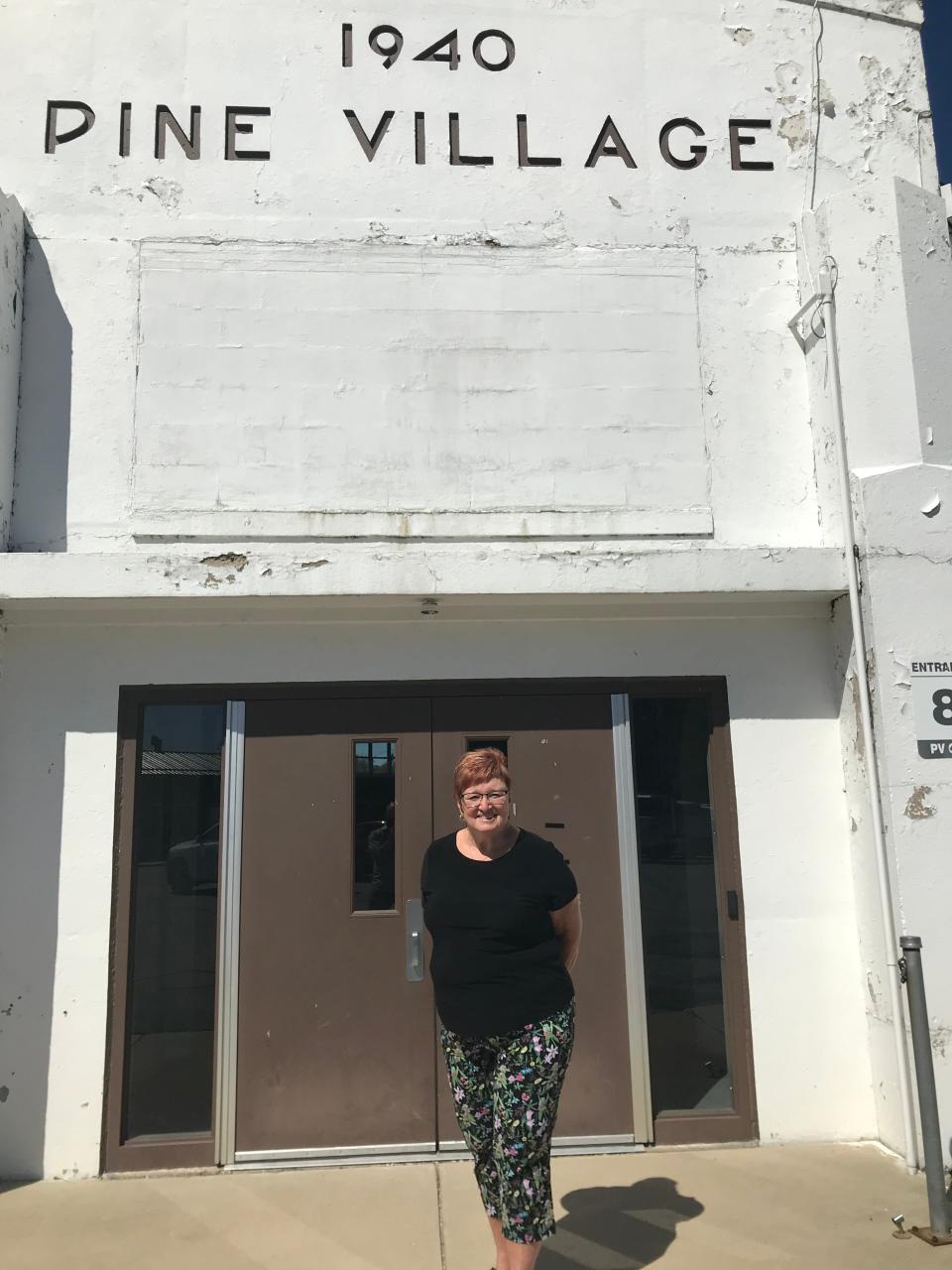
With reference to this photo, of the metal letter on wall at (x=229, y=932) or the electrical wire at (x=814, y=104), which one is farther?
the electrical wire at (x=814, y=104)

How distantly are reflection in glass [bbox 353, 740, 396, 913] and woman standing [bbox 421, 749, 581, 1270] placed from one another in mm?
1586

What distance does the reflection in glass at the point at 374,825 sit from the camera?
4.92m

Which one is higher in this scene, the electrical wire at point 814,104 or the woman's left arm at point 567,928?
the electrical wire at point 814,104

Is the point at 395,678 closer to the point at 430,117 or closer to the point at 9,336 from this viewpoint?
the point at 9,336

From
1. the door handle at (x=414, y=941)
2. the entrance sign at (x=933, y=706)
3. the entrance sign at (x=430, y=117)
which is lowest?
the door handle at (x=414, y=941)

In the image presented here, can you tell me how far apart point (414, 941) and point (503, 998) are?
170cm

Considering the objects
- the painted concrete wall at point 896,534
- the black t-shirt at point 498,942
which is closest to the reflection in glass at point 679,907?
the painted concrete wall at point 896,534

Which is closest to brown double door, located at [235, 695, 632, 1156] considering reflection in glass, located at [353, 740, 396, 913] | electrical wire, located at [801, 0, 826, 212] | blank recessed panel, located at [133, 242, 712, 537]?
reflection in glass, located at [353, 740, 396, 913]

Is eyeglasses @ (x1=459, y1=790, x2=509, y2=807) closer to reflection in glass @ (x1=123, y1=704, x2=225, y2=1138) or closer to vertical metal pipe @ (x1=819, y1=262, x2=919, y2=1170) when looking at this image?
reflection in glass @ (x1=123, y1=704, x2=225, y2=1138)

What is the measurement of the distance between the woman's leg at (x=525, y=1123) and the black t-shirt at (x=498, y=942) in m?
0.09

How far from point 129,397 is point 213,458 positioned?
1.83 feet

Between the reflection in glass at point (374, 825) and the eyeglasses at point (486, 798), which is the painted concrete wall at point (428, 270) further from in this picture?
the eyeglasses at point (486, 798)

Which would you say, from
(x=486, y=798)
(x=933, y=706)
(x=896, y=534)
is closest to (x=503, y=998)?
(x=486, y=798)

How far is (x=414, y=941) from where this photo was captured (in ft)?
15.8
